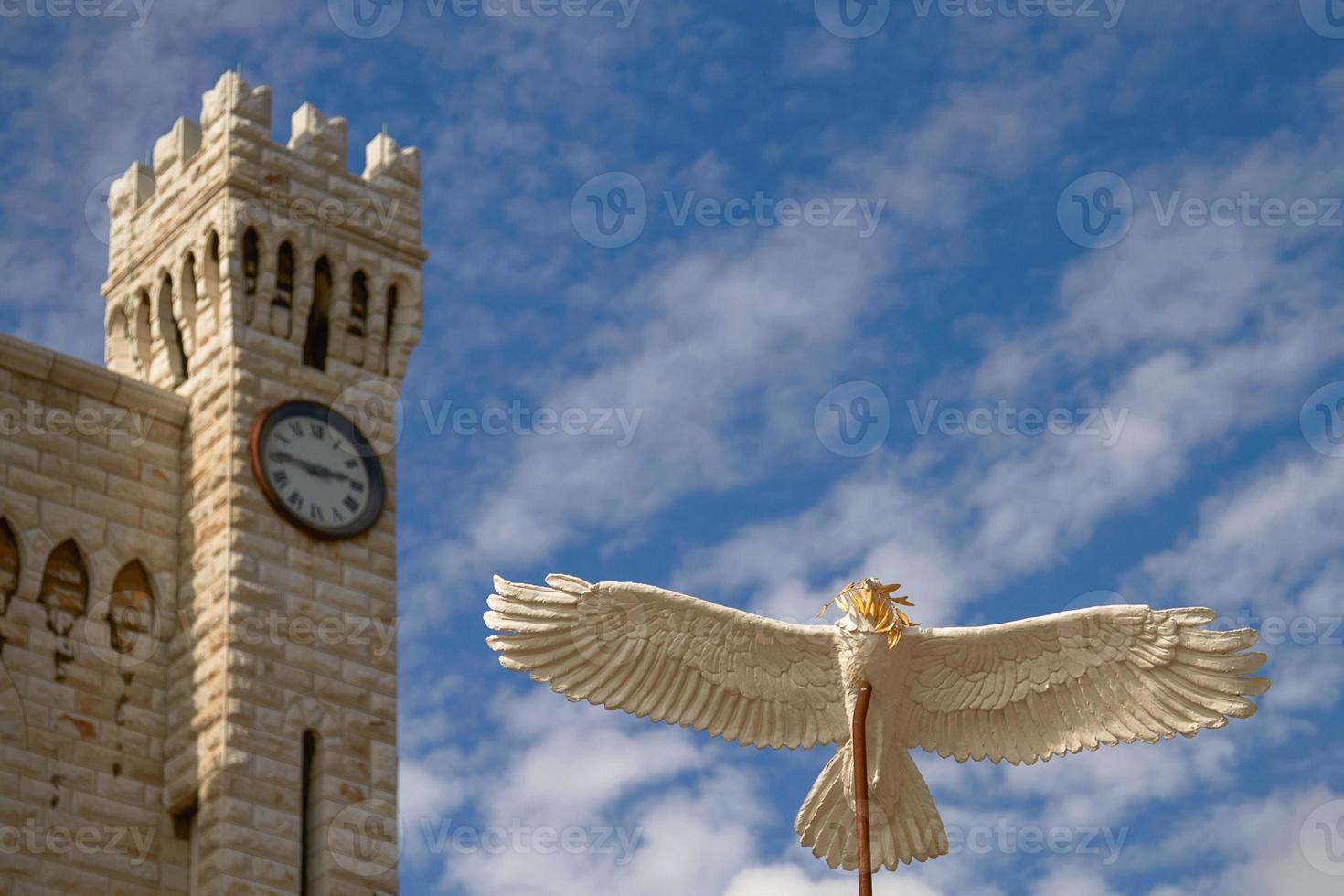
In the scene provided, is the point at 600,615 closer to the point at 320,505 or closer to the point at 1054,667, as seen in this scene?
the point at 1054,667

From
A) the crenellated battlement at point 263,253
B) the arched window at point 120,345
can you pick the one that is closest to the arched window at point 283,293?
the crenellated battlement at point 263,253

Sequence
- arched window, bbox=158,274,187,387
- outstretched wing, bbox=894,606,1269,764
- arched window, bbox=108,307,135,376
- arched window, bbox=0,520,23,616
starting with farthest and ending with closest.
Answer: arched window, bbox=108,307,135,376, arched window, bbox=158,274,187,387, arched window, bbox=0,520,23,616, outstretched wing, bbox=894,606,1269,764

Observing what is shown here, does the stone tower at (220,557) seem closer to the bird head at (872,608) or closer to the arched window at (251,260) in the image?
the arched window at (251,260)

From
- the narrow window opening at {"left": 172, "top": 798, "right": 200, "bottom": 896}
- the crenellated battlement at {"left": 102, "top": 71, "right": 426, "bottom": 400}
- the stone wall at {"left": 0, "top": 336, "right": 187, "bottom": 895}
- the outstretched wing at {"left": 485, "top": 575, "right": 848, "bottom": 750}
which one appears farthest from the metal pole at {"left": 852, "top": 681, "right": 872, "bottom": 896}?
the crenellated battlement at {"left": 102, "top": 71, "right": 426, "bottom": 400}

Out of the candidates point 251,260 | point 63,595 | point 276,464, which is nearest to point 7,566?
point 63,595

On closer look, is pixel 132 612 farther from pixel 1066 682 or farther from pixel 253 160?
pixel 1066 682

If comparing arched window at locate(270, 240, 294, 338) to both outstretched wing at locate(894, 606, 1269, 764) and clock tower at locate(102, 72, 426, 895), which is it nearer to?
clock tower at locate(102, 72, 426, 895)
